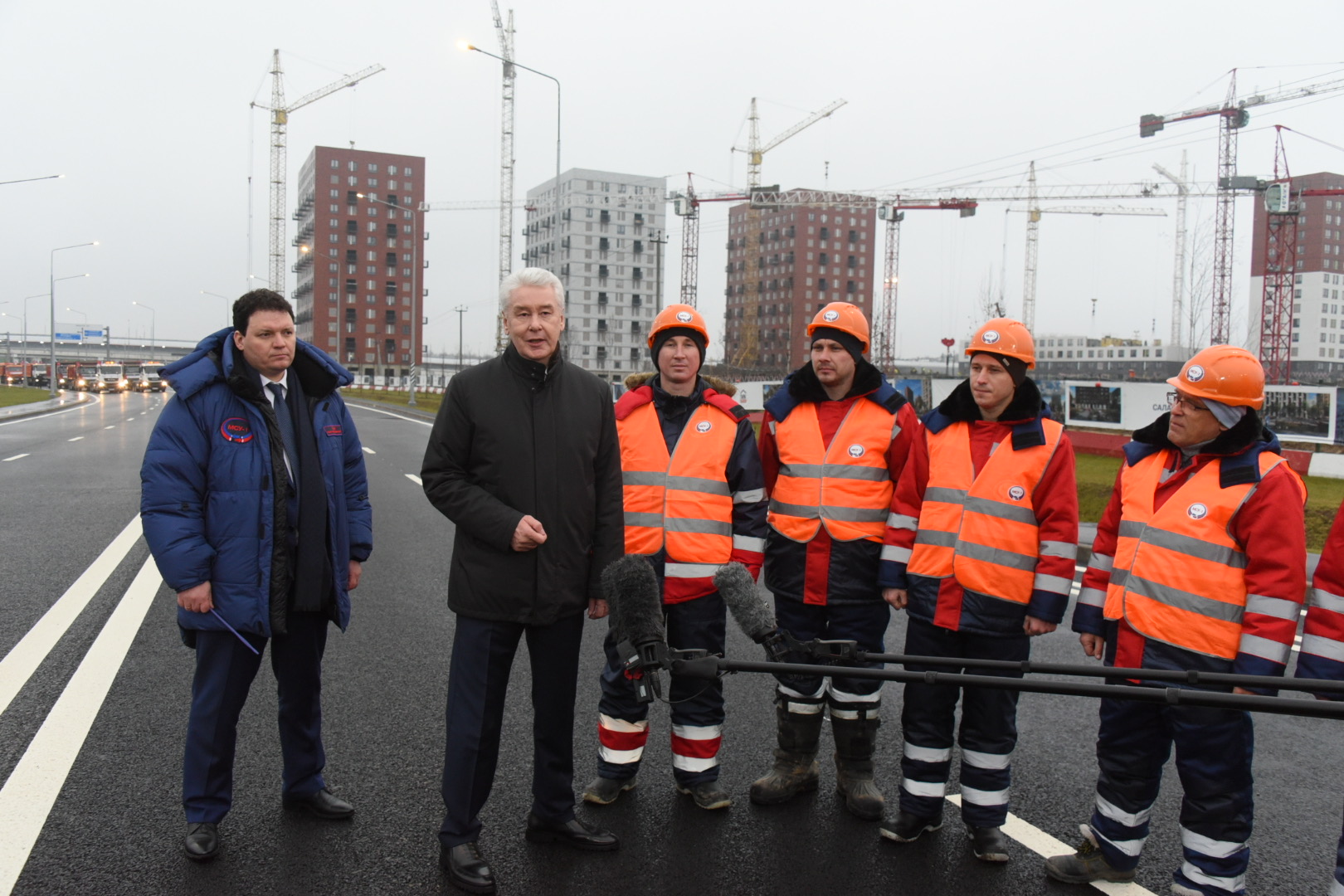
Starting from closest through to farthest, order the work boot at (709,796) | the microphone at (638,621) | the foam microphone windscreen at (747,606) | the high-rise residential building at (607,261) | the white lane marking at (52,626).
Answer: the microphone at (638,621)
the foam microphone windscreen at (747,606)
the work boot at (709,796)
the white lane marking at (52,626)
the high-rise residential building at (607,261)

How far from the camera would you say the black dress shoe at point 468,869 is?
10.9ft

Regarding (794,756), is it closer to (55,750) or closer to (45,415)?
(55,750)

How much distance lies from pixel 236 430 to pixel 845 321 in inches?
101

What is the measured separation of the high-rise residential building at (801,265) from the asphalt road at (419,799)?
129 m

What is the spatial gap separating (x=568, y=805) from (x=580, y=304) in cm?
11749

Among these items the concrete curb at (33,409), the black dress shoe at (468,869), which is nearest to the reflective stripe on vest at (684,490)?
the black dress shoe at (468,869)

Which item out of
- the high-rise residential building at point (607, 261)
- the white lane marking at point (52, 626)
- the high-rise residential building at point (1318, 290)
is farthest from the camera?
the high-rise residential building at point (607, 261)

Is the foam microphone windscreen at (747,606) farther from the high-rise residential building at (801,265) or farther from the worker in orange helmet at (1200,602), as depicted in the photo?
the high-rise residential building at (801,265)

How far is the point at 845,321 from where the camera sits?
426 centimetres

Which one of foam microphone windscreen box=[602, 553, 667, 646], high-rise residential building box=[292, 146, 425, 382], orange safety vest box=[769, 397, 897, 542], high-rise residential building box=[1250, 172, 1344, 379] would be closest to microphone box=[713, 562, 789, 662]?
foam microphone windscreen box=[602, 553, 667, 646]

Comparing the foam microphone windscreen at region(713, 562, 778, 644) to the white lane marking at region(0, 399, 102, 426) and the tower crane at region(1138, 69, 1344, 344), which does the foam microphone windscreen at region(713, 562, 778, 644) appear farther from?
the tower crane at region(1138, 69, 1344, 344)

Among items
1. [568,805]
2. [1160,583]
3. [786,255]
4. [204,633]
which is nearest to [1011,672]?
[1160,583]

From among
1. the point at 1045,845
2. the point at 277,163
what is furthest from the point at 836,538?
the point at 277,163

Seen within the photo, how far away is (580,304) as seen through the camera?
119125mm
